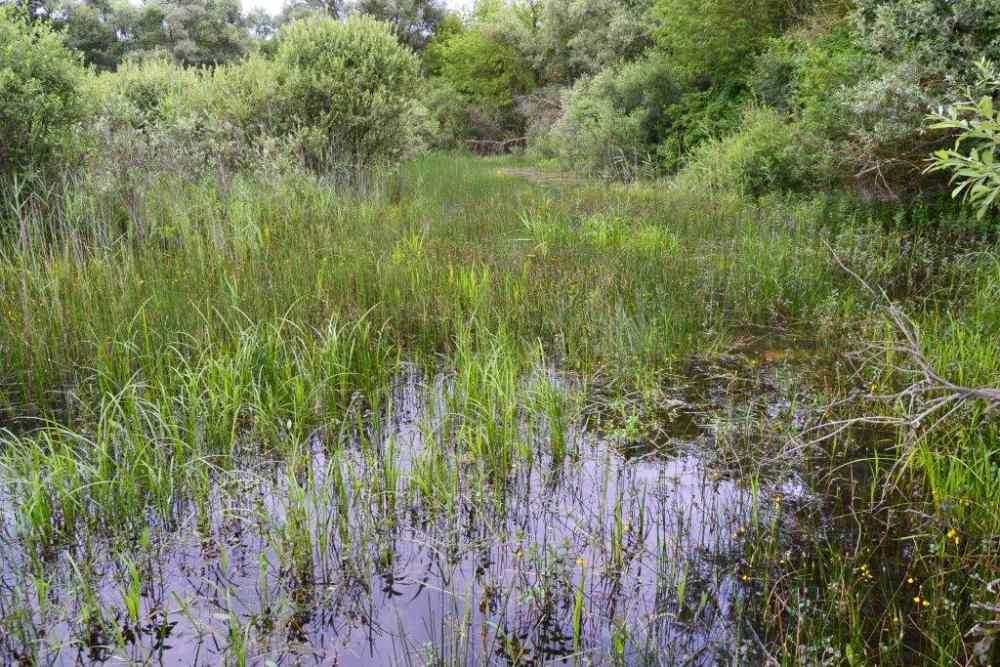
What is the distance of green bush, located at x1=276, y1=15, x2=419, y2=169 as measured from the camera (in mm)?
10047

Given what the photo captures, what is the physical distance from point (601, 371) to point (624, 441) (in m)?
A: 0.87

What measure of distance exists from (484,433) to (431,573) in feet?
2.98

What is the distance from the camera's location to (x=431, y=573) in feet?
8.60

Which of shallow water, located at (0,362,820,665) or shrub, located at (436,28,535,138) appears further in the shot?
shrub, located at (436,28,535,138)

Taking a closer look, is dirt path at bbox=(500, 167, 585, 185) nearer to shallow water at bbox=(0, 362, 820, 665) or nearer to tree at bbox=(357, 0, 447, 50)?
shallow water at bbox=(0, 362, 820, 665)

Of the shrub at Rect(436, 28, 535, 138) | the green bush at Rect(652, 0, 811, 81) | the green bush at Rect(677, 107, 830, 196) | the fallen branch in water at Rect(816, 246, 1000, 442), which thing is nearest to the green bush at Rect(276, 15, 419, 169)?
the green bush at Rect(677, 107, 830, 196)

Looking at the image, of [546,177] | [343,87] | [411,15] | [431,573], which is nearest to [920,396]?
[431,573]

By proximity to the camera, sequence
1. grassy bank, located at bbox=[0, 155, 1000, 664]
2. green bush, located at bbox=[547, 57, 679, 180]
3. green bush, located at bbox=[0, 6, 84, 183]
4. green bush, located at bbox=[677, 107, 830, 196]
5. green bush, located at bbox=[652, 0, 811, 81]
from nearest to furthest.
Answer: grassy bank, located at bbox=[0, 155, 1000, 664] → green bush, located at bbox=[0, 6, 84, 183] → green bush, located at bbox=[677, 107, 830, 196] → green bush, located at bbox=[652, 0, 811, 81] → green bush, located at bbox=[547, 57, 679, 180]

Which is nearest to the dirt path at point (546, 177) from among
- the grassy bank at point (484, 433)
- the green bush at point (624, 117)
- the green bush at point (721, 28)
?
the green bush at point (624, 117)

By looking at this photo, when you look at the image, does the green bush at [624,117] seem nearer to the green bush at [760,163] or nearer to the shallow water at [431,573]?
the green bush at [760,163]

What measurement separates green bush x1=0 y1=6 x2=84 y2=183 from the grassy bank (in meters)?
0.55

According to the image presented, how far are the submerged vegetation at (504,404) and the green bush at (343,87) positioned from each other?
1023mm

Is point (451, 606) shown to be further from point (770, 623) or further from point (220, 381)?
point (220, 381)

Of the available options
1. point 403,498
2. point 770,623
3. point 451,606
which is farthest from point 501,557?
point 770,623
